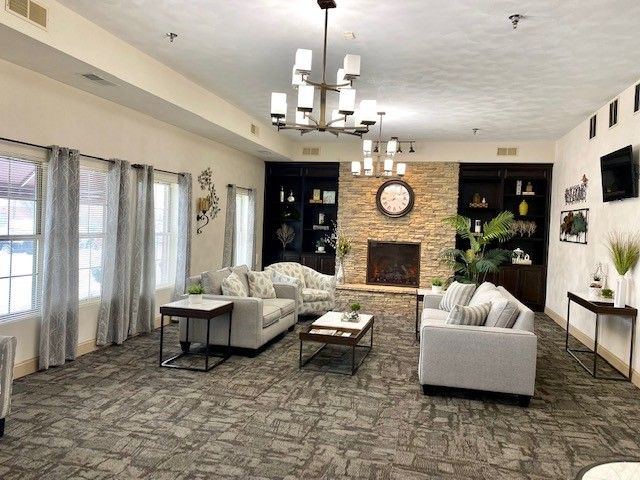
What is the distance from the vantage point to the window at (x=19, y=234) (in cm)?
446

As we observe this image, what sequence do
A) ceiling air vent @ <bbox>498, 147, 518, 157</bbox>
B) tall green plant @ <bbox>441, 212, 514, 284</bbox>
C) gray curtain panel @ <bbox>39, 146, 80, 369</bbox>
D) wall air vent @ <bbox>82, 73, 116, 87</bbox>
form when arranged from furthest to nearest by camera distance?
ceiling air vent @ <bbox>498, 147, 518, 157</bbox> → tall green plant @ <bbox>441, 212, 514, 284</bbox> → gray curtain panel @ <bbox>39, 146, 80, 369</bbox> → wall air vent @ <bbox>82, 73, 116, 87</bbox>

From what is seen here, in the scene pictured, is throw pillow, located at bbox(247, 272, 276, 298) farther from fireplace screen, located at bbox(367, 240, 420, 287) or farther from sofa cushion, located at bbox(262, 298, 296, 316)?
fireplace screen, located at bbox(367, 240, 420, 287)

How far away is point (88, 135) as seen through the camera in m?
5.32

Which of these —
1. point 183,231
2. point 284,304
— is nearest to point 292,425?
point 284,304

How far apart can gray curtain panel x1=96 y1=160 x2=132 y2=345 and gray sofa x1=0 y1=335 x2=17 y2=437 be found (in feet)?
7.41

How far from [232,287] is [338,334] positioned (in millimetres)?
1432

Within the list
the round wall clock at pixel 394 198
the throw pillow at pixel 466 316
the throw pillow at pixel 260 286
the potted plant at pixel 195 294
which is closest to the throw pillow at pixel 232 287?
the throw pillow at pixel 260 286

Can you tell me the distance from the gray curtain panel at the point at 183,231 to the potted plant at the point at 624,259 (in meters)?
5.35

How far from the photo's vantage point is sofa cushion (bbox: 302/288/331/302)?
7.39m

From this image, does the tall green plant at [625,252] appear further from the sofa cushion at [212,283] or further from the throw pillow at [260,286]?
the sofa cushion at [212,283]

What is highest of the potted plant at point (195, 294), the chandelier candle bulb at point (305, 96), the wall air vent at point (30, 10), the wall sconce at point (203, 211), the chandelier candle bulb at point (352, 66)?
the wall air vent at point (30, 10)

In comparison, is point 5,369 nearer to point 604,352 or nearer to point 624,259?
point 624,259

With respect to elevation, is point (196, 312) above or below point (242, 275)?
below

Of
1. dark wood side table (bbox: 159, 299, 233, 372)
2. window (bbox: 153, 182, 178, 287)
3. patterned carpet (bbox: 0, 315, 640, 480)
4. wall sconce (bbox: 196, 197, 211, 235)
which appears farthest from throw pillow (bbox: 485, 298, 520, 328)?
wall sconce (bbox: 196, 197, 211, 235)
